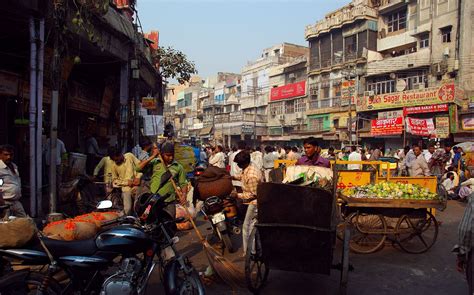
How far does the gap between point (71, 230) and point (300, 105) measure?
41.8 metres

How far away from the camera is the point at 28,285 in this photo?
10.6ft

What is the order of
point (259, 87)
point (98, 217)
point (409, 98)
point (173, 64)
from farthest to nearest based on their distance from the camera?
point (259, 87) < point (409, 98) < point (173, 64) < point (98, 217)

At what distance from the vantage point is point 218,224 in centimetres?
588

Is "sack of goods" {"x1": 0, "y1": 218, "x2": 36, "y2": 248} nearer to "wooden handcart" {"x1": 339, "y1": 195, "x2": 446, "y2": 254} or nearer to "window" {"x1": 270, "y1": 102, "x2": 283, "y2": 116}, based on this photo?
"wooden handcart" {"x1": 339, "y1": 195, "x2": 446, "y2": 254}

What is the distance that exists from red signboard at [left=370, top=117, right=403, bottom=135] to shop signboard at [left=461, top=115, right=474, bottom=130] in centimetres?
433

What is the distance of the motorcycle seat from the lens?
10.7 feet

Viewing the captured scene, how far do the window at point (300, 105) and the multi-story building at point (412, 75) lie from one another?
408 inches

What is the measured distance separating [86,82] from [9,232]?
11142mm

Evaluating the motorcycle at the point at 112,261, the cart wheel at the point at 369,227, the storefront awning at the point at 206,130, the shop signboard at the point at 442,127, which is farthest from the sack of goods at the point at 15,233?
the storefront awning at the point at 206,130

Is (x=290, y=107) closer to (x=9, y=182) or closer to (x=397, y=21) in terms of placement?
(x=397, y=21)

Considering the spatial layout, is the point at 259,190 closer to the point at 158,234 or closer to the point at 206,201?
the point at 158,234

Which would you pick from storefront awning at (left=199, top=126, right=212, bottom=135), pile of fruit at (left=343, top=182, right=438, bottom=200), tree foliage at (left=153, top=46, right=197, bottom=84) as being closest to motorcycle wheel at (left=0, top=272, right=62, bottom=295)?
pile of fruit at (left=343, top=182, right=438, bottom=200)

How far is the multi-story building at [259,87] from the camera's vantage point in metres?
53.2

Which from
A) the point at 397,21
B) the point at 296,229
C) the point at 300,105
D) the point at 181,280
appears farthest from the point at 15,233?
the point at 300,105
